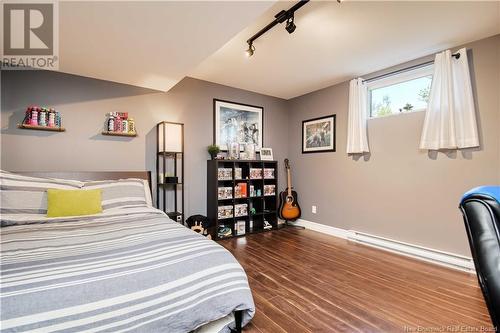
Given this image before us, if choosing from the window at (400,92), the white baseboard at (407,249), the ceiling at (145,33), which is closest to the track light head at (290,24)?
the ceiling at (145,33)

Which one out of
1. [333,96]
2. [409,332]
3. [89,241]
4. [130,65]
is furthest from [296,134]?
[89,241]

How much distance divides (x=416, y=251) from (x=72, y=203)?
368 centimetres

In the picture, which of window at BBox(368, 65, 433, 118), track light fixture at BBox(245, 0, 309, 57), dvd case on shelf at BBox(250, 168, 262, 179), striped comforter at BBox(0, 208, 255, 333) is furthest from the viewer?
dvd case on shelf at BBox(250, 168, 262, 179)

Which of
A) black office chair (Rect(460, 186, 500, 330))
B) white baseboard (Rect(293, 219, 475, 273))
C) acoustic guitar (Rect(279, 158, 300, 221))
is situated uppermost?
black office chair (Rect(460, 186, 500, 330))

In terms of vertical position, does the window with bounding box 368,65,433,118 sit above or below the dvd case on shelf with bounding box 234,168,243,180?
above

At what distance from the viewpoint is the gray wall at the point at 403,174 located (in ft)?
7.57

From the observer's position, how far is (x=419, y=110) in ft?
9.01

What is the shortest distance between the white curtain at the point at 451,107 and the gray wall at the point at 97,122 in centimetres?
272

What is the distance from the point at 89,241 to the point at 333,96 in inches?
144

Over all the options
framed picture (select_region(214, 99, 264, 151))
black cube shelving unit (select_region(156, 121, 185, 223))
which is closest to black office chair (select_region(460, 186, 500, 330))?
black cube shelving unit (select_region(156, 121, 185, 223))

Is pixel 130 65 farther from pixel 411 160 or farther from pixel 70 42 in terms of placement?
pixel 411 160

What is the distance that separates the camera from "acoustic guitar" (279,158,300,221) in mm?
4039

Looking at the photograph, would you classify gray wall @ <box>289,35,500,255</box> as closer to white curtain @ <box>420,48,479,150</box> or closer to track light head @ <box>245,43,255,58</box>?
white curtain @ <box>420,48,479,150</box>

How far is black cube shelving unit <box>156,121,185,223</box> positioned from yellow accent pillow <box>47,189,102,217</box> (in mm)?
985
